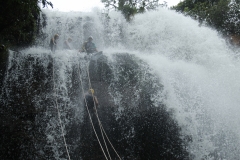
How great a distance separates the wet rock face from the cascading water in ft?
0.11

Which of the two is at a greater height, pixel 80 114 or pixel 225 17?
pixel 225 17

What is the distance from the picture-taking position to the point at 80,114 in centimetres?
785

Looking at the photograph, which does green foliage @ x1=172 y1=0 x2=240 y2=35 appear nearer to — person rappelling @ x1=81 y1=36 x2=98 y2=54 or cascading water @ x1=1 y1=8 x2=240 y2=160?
cascading water @ x1=1 y1=8 x2=240 y2=160

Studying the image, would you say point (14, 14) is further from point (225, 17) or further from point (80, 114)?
point (225, 17)

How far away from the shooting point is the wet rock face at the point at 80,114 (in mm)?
7172

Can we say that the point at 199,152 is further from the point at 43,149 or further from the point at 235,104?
the point at 43,149

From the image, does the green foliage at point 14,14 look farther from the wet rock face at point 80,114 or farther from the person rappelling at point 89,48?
the person rappelling at point 89,48

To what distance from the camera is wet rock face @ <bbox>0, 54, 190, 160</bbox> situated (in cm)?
717

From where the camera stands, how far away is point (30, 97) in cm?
771

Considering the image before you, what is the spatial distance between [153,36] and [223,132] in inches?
282

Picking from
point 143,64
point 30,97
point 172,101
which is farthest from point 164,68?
point 30,97

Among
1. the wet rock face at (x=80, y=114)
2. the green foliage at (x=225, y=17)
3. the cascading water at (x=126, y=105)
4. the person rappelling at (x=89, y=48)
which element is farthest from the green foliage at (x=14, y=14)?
the green foliage at (x=225, y=17)

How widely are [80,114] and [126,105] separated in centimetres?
179

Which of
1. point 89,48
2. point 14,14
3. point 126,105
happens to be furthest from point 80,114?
point 14,14
